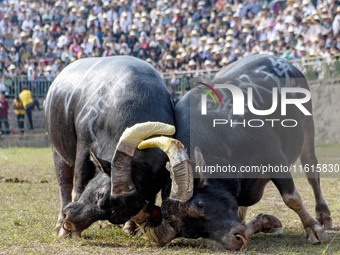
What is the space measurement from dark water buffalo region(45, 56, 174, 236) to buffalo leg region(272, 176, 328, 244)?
1221 mm

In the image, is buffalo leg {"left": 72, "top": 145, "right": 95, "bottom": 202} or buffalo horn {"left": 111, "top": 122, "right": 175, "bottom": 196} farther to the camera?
buffalo leg {"left": 72, "top": 145, "right": 95, "bottom": 202}

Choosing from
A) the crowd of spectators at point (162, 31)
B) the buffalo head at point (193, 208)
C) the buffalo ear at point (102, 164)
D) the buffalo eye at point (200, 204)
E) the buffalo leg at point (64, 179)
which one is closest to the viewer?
the buffalo head at point (193, 208)

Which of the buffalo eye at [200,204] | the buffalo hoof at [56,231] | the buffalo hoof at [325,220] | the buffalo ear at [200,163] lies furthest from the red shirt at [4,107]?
the buffalo eye at [200,204]

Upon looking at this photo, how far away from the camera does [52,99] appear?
28.3 feet

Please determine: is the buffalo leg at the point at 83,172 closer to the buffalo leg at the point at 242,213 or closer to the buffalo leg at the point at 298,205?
the buffalo leg at the point at 242,213

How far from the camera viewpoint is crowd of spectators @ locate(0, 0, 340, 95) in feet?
76.2

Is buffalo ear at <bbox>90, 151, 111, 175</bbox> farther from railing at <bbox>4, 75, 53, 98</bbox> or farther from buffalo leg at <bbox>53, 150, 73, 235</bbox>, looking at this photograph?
railing at <bbox>4, 75, 53, 98</bbox>

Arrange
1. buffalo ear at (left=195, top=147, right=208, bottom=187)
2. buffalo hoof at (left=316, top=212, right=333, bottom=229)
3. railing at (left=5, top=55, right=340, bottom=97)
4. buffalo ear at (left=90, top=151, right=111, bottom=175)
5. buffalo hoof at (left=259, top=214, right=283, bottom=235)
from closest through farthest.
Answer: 1. buffalo ear at (left=195, top=147, right=208, bottom=187)
2. buffalo ear at (left=90, top=151, right=111, bottom=175)
3. buffalo hoof at (left=259, top=214, right=283, bottom=235)
4. buffalo hoof at (left=316, top=212, right=333, bottom=229)
5. railing at (left=5, top=55, right=340, bottom=97)

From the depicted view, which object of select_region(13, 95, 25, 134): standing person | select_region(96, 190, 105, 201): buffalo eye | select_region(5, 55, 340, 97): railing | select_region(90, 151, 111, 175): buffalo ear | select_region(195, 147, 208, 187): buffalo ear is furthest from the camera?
select_region(13, 95, 25, 134): standing person

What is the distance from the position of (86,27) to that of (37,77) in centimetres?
556

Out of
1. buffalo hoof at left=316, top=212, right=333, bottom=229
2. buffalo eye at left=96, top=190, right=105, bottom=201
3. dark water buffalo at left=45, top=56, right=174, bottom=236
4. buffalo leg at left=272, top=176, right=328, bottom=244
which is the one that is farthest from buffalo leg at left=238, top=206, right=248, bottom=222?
buffalo eye at left=96, top=190, right=105, bottom=201

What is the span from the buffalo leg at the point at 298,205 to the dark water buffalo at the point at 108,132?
1.22 meters

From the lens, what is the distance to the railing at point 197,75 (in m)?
19.6

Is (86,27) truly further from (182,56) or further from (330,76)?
(330,76)
